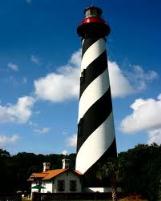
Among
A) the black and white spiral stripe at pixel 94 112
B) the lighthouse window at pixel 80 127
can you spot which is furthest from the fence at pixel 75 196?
the lighthouse window at pixel 80 127

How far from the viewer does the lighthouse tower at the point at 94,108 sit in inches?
1591

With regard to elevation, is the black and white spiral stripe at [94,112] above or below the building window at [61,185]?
above

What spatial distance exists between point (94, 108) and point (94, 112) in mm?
422

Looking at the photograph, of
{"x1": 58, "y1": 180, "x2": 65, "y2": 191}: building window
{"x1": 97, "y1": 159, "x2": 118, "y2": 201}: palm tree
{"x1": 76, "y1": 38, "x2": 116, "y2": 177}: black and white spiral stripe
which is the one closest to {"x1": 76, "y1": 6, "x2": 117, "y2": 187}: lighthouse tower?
{"x1": 76, "y1": 38, "x2": 116, "y2": 177}: black and white spiral stripe

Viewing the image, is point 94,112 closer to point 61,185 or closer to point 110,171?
point 110,171

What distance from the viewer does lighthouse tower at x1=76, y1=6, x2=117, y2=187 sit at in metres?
40.4

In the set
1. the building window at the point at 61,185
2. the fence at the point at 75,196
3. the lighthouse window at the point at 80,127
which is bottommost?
the fence at the point at 75,196

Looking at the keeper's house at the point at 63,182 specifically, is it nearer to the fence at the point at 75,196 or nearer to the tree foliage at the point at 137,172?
the fence at the point at 75,196

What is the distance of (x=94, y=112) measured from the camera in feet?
135

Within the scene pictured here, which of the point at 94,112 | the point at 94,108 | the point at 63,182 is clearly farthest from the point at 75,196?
the point at 94,108

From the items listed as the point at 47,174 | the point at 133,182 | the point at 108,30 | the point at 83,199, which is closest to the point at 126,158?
the point at 133,182

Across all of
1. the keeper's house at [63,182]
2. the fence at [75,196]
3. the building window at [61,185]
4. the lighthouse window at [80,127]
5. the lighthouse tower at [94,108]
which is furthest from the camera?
the building window at [61,185]

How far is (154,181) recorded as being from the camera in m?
35.9

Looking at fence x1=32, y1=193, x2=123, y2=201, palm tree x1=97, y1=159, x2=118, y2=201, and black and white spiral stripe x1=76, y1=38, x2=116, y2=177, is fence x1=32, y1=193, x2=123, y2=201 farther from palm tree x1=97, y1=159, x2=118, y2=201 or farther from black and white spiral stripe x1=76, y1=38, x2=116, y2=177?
palm tree x1=97, y1=159, x2=118, y2=201
